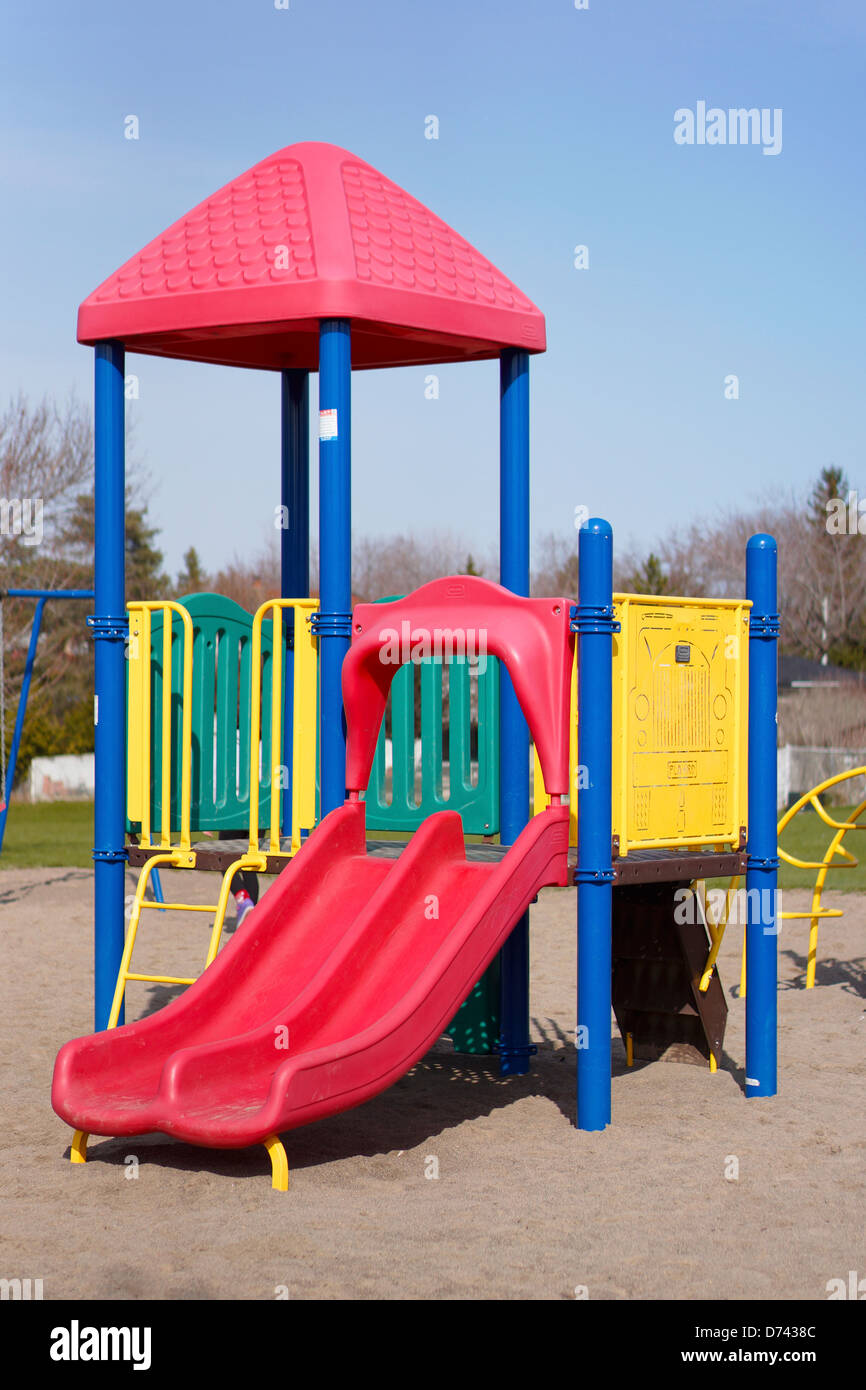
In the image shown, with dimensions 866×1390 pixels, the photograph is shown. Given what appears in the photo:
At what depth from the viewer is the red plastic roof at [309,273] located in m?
7.00

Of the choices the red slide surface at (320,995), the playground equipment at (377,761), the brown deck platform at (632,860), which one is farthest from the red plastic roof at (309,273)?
the brown deck platform at (632,860)

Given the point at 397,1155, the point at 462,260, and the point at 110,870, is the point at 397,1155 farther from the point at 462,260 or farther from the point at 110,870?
the point at 462,260

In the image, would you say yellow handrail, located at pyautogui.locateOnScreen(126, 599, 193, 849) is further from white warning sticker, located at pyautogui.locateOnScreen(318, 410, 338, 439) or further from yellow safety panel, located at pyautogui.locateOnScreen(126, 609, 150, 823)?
white warning sticker, located at pyautogui.locateOnScreen(318, 410, 338, 439)

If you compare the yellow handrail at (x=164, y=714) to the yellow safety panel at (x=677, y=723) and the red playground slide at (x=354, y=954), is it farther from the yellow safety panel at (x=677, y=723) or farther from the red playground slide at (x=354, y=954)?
the yellow safety panel at (x=677, y=723)

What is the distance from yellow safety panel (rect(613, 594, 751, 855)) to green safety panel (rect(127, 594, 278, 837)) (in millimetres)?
2238

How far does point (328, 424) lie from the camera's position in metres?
6.95

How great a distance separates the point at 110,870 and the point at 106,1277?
311cm

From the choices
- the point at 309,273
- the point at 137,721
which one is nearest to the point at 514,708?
the point at 137,721

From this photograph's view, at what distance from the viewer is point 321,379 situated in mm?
6898

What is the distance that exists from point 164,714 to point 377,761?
110cm

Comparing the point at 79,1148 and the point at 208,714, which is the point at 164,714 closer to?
the point at 208,714

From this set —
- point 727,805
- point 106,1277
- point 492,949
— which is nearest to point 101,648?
point 492,949

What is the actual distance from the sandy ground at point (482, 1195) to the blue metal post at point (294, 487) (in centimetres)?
267

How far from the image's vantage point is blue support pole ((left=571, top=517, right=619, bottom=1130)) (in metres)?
6.50
